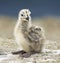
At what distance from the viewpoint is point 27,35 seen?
11625 millimetres

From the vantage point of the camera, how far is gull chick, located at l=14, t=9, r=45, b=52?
11.6 metres

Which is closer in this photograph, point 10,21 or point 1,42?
point 1,42

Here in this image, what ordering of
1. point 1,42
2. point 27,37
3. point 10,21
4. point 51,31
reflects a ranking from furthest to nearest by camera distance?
point 10,21 → point 51,31 → point 1,42 → point 27,37

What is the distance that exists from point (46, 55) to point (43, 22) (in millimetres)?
9150

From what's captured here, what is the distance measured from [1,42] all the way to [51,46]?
4.99 ft

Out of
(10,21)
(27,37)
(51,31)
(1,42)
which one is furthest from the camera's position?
(10,21)

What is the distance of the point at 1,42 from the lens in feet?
47.3

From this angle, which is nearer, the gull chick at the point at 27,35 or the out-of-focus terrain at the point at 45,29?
the gull chick at the point at 27,35

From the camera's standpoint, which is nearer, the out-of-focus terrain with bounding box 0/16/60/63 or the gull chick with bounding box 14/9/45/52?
the gull chick with bounding box 14/9/45/52

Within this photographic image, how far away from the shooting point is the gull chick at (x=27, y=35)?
1162 centimetres

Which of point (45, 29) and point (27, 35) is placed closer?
point (27, 35)

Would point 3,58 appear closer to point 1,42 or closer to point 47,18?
point 1,42

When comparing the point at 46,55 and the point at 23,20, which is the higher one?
the point at 23,20

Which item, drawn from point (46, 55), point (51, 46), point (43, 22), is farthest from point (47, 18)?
point (46, 55)
